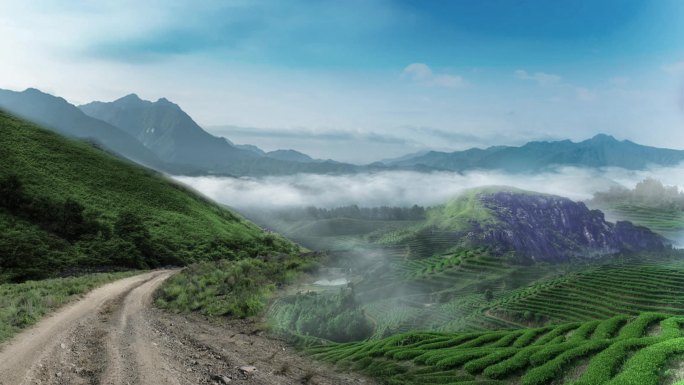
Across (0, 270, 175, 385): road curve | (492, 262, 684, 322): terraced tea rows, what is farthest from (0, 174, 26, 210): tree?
(492, 262, 684, 322): terraced tea rows

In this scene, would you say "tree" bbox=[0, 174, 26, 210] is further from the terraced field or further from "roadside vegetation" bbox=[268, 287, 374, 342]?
the terraced field

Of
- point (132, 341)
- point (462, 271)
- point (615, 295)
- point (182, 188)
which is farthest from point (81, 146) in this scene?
point (615, 295)

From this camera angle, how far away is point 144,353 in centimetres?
2864

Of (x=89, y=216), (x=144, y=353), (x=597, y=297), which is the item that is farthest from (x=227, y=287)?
(x=597, y=297)

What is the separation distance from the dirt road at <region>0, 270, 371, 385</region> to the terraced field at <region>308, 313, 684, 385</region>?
3872 mm

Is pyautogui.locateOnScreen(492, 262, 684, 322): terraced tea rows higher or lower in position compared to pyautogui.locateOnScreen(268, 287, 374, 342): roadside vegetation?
lower

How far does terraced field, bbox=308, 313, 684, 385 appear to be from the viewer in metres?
22.8

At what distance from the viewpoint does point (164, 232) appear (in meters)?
116

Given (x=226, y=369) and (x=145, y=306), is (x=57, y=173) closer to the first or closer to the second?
(x=145, y=306)

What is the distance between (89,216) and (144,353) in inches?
3347

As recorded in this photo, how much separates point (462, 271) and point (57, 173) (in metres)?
163

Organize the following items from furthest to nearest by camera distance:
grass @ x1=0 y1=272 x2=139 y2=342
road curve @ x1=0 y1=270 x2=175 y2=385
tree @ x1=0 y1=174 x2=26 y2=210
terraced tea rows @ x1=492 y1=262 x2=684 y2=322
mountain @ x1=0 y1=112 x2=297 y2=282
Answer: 1. terraced tea rows @ x1=492 y1=262 x2=684 y2=322
2. tree @ x1=0 y1=174 x2=26 y2=210
3. mountain @ x1=0 y1=112 x2=297 y2=282
4. grass @ x1=0 y1=272 x2=139 y2=342
5. road curve @ x1=0 y1=270 x2=175 y2=385

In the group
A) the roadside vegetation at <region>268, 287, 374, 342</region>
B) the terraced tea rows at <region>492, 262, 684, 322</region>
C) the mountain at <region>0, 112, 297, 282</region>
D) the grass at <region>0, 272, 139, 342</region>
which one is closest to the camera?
the grass at <region>0, 272, 139, 342</region>

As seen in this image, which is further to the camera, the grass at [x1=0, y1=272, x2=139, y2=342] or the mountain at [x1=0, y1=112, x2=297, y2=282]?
the mountain at [x1=0, y1=112, x2=297, y2=282]
